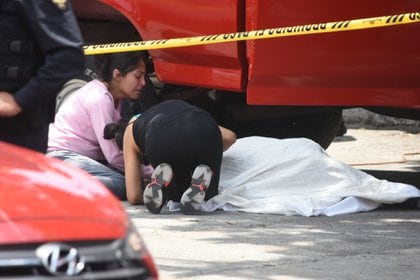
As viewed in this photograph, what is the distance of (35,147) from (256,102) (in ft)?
10.2

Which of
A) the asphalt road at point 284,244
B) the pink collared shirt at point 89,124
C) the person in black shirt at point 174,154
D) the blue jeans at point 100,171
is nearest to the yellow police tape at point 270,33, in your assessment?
the pink collared shirt at point 89,124

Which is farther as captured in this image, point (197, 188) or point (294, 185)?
point (294, 185)

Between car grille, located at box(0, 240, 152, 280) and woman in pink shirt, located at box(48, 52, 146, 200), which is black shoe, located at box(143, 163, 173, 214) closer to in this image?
woman in pink shirt, located at box(48, 52, 146, 200)

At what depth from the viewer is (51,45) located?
380 centimetres

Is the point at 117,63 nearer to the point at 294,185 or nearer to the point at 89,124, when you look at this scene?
the point at 89,124

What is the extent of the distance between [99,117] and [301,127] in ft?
6.03

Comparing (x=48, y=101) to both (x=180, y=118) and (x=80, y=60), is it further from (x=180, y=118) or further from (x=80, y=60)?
(x=180, y=118)

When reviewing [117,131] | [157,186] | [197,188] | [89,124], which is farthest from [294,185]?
[89,124]

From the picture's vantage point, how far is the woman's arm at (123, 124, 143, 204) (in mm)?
6852

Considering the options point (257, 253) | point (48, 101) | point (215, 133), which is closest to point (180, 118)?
point (215, 133)

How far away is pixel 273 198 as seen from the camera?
6.89 metres

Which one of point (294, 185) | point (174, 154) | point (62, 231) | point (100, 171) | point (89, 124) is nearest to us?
point (62, 231)

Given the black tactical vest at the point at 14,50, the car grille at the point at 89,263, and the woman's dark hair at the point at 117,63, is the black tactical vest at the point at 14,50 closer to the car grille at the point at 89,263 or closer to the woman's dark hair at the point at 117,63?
the car grille at the point at 89,263

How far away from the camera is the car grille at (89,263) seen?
2.69 metres
